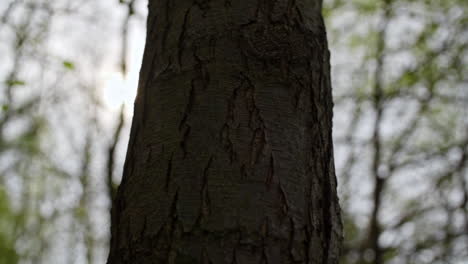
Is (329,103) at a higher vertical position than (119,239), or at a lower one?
higher

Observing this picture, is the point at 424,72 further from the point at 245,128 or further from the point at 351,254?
the point at 245,128

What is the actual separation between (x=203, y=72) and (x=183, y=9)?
28 cm

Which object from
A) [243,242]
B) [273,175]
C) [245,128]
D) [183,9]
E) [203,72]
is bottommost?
[243,242]

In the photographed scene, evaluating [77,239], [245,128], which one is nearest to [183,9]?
[245,128]

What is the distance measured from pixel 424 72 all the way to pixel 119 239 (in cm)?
902

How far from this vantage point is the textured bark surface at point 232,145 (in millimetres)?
1262

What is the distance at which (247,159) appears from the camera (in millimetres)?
1318

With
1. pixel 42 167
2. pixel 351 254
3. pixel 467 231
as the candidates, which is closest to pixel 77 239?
pixel 42 167

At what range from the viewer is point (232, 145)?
1335 mm

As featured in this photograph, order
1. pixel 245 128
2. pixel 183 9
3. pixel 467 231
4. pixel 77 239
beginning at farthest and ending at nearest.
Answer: pixel 77 239, pixel 467 231, pixel 183 9, pixel 245 128

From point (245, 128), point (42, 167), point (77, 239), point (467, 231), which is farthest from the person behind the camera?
point (42, 167)

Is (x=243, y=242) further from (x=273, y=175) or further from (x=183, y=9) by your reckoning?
(x=183, y=9)

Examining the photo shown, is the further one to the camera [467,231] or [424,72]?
[424,72]

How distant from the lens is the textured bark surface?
126cm
